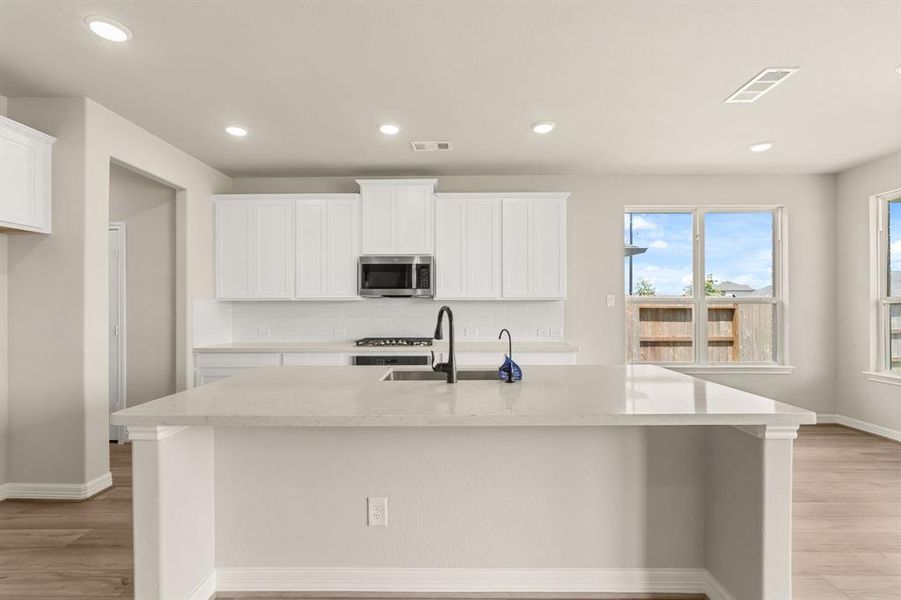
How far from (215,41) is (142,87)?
0.86 m

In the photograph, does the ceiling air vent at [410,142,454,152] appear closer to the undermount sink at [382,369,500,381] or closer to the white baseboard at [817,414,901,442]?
the undermount sink at [382,369,500,381]

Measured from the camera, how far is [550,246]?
4582 millimetres

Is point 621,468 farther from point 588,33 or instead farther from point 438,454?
point 588,33

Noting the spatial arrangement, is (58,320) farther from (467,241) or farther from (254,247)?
(467,241)

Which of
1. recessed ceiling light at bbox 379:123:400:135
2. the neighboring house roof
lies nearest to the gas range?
recessed ceiling light at bbox 379:123:400:135

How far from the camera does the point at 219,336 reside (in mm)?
4840

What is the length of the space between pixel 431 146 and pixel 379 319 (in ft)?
5.96

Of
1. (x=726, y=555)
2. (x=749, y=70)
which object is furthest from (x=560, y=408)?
(x=749, y=70)

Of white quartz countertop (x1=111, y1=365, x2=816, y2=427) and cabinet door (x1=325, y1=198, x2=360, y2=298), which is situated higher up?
cabinet door (x1=325, y1=198, x2=360, y2=298)

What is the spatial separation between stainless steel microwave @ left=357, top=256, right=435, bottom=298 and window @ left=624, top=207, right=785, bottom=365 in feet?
7.01

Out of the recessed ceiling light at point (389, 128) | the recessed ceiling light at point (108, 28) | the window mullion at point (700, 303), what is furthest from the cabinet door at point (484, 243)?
the recessed ceiling light at point (108, 28)

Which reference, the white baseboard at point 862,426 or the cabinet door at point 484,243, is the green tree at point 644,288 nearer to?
the cabinet door at point 484,243

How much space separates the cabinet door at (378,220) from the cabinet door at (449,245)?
421 millimetres

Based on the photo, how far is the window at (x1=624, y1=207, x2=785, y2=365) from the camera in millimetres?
5145
